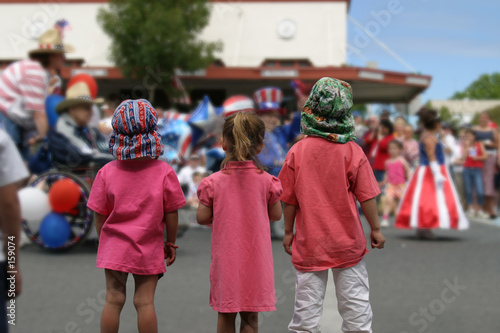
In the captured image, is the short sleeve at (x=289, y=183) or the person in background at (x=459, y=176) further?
the person in background at (x=459, y=176)

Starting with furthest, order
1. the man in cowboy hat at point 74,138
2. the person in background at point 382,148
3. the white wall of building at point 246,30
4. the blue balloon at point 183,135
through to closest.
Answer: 1. the white wall of building at point 246,30
2. the person in background at point 382,148
3. the blue balloon at point 183,135
4. the man in cowboy hat at point 74,138

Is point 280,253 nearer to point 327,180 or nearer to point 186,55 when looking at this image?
point 327,180

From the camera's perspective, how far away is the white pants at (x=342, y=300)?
3.40 m

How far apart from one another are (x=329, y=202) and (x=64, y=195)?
394cm

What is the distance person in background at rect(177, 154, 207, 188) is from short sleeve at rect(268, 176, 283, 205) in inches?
341

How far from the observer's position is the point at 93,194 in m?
3.46

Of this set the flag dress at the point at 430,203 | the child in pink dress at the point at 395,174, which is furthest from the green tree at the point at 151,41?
the flag dress at the point at 430,203

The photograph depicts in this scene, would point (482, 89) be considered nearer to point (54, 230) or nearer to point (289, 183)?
point (54, 230)

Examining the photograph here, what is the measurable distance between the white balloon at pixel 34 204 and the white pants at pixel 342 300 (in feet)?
12.8

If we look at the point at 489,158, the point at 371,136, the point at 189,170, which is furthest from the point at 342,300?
the point at 489,158

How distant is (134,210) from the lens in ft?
11.1

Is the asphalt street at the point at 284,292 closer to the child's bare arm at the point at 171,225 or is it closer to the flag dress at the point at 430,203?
the flag dress at the point at 430,203

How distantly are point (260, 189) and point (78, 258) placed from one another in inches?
154

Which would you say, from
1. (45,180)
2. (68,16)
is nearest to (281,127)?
(45,180)
